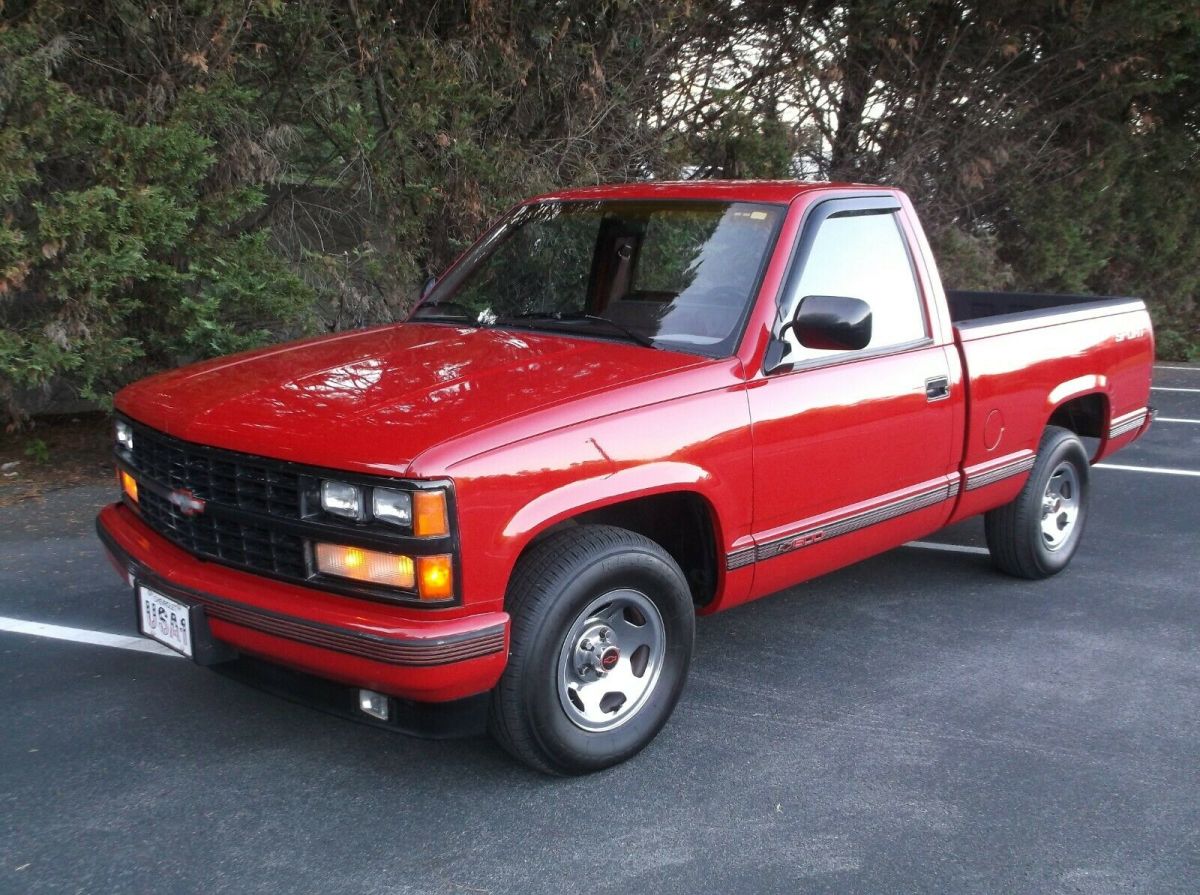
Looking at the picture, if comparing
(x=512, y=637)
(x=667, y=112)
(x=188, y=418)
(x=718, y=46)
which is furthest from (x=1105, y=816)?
(x=718, y=46)

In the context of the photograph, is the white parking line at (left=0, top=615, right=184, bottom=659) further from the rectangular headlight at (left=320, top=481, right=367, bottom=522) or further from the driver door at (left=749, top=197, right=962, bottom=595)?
the driver door at (left=749, top=197, right=962, bottom=595)

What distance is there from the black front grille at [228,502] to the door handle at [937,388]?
2.55m

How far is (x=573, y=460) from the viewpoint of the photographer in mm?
3348

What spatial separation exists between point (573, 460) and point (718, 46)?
324 inches

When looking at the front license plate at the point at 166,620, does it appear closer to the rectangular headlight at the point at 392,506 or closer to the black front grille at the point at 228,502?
the black front grille at the point at 228,502

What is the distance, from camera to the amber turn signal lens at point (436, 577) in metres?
3.08

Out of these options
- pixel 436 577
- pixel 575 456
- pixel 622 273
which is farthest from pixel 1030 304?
pixel 436 577

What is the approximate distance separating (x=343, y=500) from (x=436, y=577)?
1.08 ft

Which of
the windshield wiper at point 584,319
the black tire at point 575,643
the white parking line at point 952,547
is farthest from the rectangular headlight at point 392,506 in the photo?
the white parking line at point 952,547

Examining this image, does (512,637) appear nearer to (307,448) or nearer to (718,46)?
(307,448)

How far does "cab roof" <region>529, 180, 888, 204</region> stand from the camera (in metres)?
4.44

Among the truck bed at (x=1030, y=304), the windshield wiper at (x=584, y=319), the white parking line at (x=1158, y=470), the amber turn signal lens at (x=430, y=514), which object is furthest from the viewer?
the white parking line at (x=1158, y=470)

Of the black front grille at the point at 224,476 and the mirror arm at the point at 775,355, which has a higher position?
the mirror arm at the point at 775,355

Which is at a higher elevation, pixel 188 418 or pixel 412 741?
pixel 188 418
